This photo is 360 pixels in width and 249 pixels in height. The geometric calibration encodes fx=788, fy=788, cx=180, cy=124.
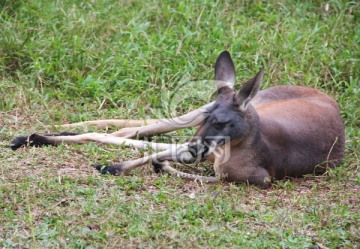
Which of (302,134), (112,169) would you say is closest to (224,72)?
(302,134)

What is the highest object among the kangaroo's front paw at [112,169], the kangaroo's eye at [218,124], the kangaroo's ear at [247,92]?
the kangaroo's ear at [247,92]

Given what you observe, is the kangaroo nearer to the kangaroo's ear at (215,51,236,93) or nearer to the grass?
the kangaroo's ear at (215,51,236,93)

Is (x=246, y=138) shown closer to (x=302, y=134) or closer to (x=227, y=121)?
(x=227, y=121)

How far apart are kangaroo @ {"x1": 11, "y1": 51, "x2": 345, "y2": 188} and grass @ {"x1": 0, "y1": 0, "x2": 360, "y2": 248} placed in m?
0.12

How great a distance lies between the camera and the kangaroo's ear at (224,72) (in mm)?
6711

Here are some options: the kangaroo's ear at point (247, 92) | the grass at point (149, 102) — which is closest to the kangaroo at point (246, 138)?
the kangaroo's ear at point (247, 92)

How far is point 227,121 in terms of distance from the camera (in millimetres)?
6230

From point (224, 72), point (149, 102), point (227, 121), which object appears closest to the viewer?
point (227, 121)

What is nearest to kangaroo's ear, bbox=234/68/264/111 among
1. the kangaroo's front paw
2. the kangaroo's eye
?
the kangaroo's eye

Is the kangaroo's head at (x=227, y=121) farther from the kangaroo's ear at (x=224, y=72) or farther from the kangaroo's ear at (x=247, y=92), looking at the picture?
the kangaroo's ear at (x=224, y=72)

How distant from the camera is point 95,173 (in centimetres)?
622

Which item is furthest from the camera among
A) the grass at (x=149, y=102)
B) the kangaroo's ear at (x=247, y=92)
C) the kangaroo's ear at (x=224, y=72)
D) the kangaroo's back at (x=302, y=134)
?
the kangaroo's ear at (x=224, y=72)

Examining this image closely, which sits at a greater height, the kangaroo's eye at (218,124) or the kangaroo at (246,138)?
the kangaroo's eye at (218,124)

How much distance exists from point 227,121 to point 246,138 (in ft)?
0.75
